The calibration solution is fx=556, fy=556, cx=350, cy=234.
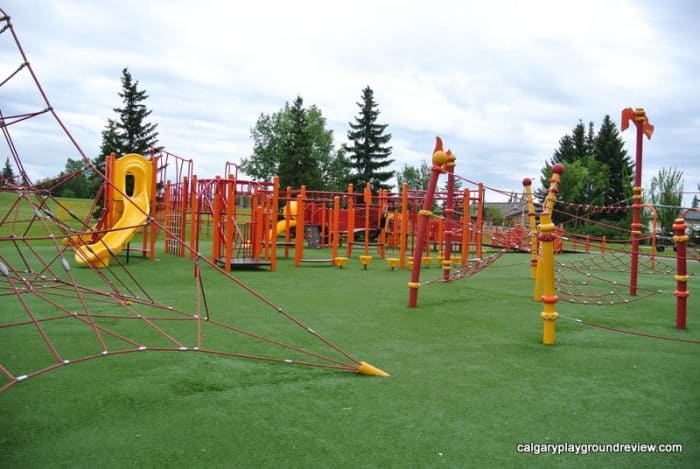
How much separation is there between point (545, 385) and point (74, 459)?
316 centimetres

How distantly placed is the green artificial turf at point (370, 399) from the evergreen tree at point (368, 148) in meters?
42.3

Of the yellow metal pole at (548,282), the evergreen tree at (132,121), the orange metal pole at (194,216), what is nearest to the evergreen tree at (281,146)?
the evergreen tree at (132,121)

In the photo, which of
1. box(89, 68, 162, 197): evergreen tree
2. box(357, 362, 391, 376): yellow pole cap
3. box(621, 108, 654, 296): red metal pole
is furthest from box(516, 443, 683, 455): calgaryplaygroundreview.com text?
box(89, 68, 162, 197): evergreen tree

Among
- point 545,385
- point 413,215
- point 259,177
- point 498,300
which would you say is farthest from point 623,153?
point 545,385

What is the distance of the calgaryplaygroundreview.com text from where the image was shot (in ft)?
9.89

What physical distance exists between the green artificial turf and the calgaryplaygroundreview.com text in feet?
0.15

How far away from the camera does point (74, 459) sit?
2.79 meters

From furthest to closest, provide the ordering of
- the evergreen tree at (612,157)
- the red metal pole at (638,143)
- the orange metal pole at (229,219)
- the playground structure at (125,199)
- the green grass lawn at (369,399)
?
the evergreen tree at (612,157)
the playground structure at (125,199)
the orange metal pole at (229,219)
the red metal pole at (638,143)
the green grass lawn at (369,399)

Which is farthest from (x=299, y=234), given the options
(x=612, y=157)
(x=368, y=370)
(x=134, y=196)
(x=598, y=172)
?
(x=612, y=157)

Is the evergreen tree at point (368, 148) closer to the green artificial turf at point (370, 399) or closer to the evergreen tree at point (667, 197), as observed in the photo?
the evergreen tree at point (667, 197)

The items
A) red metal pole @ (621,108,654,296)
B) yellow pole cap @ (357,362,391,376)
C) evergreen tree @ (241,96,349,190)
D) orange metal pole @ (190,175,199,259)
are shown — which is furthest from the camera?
evergreen tree @ (241,96,349,190)

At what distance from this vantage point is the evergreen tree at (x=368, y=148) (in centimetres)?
4856

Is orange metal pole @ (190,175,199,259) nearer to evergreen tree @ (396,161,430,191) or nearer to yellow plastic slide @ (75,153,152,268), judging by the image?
yellow plastic slide @ (75,153,152,268)

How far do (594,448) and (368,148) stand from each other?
46.4m
